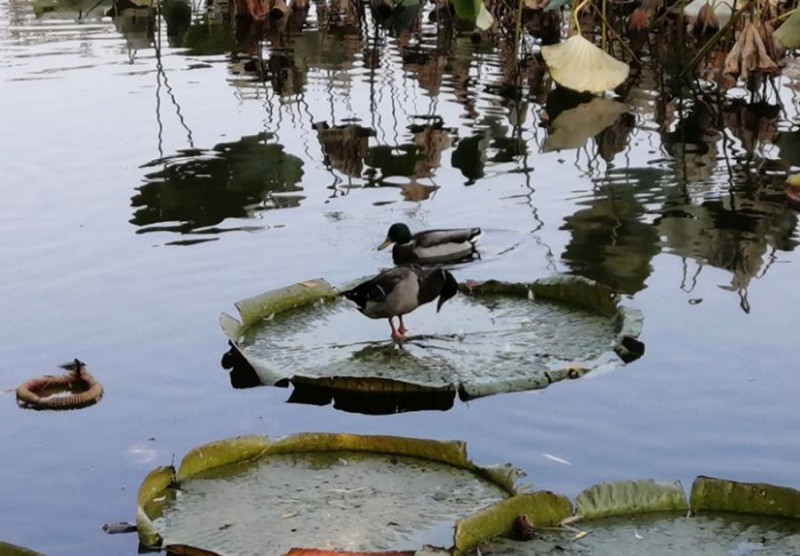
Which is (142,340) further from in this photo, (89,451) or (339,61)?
(339,61)

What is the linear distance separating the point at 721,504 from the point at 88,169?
21.5 feet

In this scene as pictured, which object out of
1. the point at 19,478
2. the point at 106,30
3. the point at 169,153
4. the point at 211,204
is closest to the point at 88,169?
the point at 169,153

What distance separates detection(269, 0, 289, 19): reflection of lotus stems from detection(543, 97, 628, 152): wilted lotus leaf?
6.61 m

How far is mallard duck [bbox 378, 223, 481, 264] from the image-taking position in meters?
7.60

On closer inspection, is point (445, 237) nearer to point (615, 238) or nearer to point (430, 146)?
point (615, 238)

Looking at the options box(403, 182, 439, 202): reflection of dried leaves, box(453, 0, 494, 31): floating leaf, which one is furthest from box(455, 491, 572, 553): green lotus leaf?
box(453, 0, 494, 31): floating leaf

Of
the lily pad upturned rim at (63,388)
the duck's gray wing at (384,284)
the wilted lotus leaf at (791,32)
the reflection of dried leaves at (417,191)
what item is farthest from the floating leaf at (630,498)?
the wilted lotus leaf at (791,32)

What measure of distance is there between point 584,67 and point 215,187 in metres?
3.01

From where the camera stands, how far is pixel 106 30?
57.3ft

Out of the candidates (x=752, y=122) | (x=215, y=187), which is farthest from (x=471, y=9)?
(x=215, y=187)

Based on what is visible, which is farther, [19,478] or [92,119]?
[92,119]

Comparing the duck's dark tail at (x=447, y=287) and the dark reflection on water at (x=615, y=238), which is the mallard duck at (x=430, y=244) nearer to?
the dark reflection on water at (x=615, y=238)

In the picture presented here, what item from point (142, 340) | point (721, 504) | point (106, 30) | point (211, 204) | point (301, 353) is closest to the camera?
point (721, 504)

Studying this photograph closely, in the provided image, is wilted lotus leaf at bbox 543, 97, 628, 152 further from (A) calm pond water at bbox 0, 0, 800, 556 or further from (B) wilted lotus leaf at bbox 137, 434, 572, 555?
(B) wilted lotus leaf at bbox 137, 434, 572, 555
